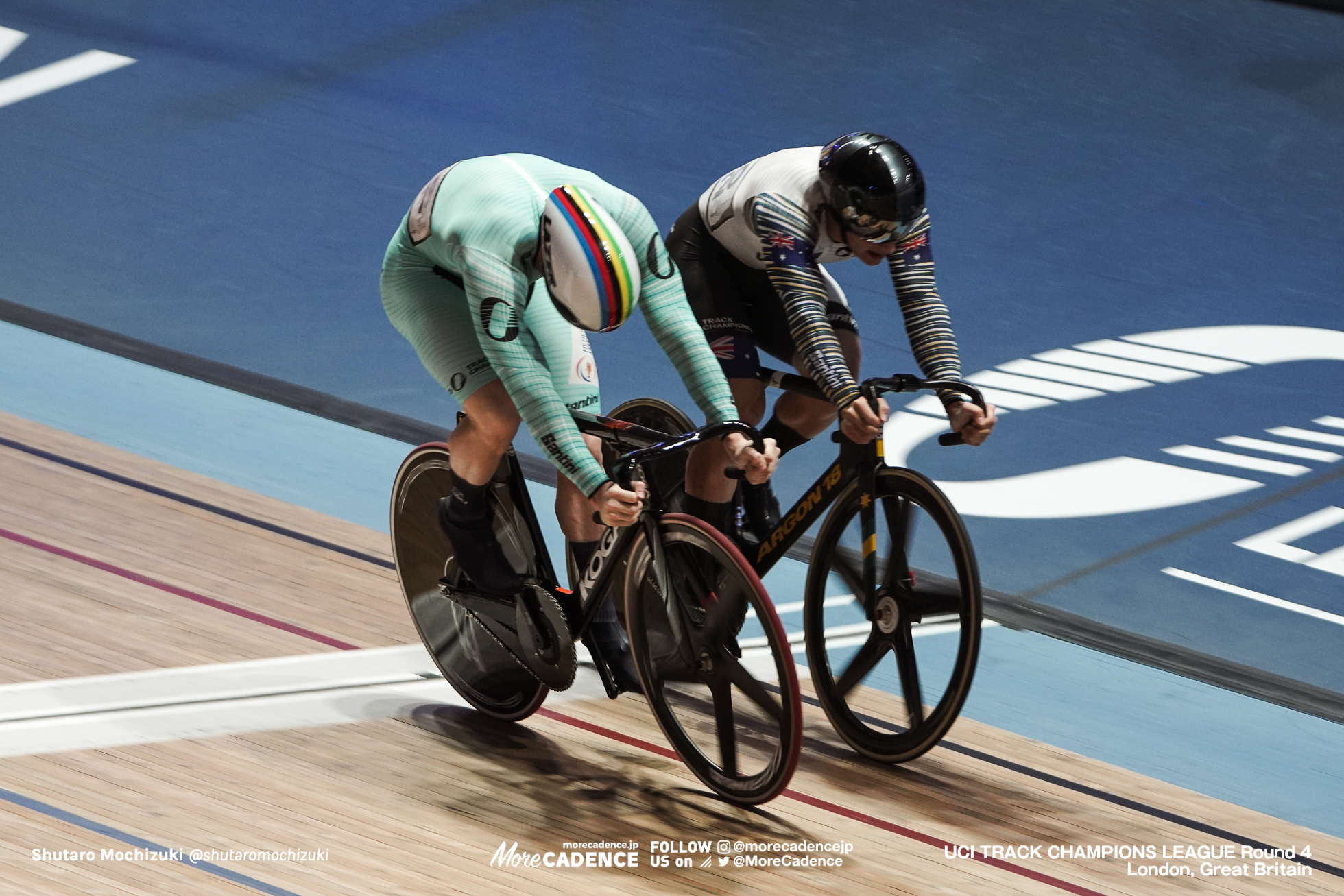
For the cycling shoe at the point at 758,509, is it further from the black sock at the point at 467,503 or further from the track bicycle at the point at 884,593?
the black sock at the point at 467,503

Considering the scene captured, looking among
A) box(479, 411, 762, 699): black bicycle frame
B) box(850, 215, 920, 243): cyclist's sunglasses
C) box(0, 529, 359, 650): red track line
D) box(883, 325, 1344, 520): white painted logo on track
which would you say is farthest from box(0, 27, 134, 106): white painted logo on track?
box(850, 215, 920, 243): cyclist's sunglasses

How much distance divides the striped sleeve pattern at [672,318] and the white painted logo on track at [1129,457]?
1938 millimetres

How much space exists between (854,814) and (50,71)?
21.7 feet

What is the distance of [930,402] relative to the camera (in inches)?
212

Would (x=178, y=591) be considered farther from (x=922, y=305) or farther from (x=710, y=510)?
(x=922, y=305)

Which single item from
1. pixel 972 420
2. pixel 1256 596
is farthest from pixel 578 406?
pixel 1256 596

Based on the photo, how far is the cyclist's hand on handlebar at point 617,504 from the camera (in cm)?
276

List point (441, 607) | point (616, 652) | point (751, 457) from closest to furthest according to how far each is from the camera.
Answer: point (751, 457) < point (616, 652) < point (441, 607)

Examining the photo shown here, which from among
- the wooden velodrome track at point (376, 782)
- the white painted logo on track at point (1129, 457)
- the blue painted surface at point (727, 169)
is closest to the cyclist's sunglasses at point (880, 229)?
the wooden velodrome track at point (376, 782)

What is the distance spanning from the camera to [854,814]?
313 centimetres

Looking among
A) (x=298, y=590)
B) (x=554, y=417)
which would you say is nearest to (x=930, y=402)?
(x=298, y=590)

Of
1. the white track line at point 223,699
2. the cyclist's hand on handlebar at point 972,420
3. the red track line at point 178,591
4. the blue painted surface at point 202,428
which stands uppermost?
the cyclist's hand on handlebar at point 972,420

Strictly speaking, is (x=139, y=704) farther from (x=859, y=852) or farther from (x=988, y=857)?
(x=988, y=857)

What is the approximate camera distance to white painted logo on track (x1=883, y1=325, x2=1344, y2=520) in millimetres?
4773
